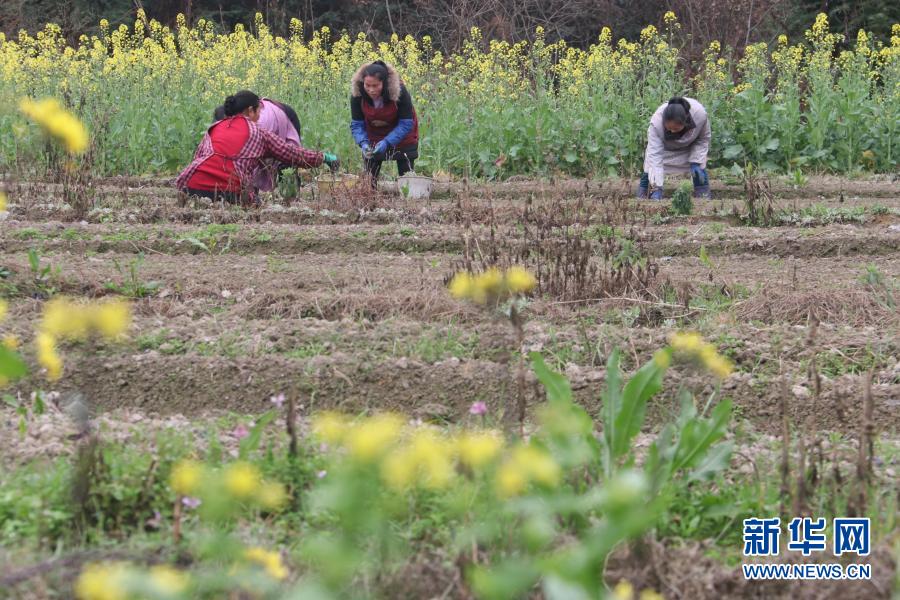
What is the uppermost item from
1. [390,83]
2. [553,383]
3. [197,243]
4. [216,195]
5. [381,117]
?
[390,83]

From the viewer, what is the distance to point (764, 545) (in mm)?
2201

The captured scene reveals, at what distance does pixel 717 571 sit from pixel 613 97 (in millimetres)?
9609

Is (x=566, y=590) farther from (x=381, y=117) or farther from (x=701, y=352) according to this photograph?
(x=381, y=117)

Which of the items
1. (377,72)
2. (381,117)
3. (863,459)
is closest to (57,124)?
(863,459)

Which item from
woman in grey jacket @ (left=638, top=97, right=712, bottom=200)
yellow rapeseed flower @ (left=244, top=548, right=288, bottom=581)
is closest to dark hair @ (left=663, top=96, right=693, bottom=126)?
woman in grey jacket @ (left=638, top=97, right=712, bottom=200)

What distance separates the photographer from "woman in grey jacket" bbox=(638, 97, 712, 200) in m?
8.77

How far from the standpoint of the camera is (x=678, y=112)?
8672mm

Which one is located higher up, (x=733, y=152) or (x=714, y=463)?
(x=733, y=152)

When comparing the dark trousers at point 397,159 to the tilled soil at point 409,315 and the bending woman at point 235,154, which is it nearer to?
the bending woman at point 235,154

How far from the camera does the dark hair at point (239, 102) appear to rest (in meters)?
7.59

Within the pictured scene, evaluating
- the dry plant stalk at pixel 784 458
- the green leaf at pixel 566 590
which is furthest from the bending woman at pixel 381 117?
the green leaf at pixel 566 590

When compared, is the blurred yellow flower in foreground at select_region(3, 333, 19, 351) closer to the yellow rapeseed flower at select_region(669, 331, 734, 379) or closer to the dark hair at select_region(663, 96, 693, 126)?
the yellow rapeseed flower at select_region(669, 331, 734, 379)

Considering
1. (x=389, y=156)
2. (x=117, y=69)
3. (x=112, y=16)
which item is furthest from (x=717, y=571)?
(x=112, y=16)

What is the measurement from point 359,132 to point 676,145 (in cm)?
282
